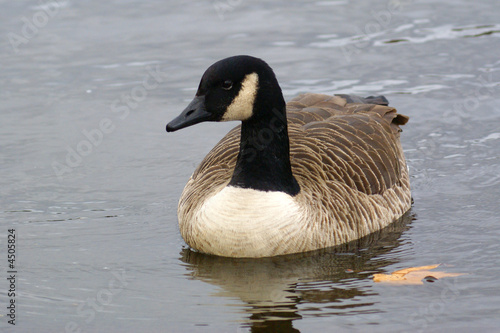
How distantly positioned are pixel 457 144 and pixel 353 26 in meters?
4.73

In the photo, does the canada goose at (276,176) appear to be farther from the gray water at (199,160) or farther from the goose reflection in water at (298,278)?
the gray water at (199,160)

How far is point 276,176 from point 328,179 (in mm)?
815

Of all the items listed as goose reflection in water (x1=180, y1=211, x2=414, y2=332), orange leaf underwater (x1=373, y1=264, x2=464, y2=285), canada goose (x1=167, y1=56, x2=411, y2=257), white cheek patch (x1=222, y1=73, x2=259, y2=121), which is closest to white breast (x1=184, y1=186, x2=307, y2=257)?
canada goose (x1=167, y1=56, x2=411, y2=257)

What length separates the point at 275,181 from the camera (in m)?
8.72

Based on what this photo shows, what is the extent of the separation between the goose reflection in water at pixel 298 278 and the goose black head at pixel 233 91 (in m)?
1.47

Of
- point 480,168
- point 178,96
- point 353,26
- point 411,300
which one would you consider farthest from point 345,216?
point 353,26

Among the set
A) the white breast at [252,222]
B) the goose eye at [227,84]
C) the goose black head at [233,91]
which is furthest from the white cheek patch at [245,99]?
the white breast at [252,222]

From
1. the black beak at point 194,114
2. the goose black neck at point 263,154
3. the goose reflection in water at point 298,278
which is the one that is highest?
the black beak at point 194,114

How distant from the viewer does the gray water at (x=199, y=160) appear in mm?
7703

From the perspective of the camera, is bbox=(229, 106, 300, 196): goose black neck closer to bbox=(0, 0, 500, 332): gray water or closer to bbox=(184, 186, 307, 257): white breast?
bbox=(184, 186, 307, 257): white breast

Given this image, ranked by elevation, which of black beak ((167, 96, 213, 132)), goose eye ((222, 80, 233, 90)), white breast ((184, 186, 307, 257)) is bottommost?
white breast ((184, 186, 307, 257))

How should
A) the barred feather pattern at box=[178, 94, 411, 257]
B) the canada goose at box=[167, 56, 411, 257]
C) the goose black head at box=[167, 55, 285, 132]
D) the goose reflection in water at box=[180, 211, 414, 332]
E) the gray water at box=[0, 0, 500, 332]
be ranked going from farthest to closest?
the barred feather pattern at box=[178, 94, 411, 257] < the canada goose at box=[167, 56, 411, 257] < the goose black head at box=[167, 55, 285, 132] < the gray water at box=[0, 0, 500, 332] < the goose reflection in water at box=[180, 211, 414, 332]

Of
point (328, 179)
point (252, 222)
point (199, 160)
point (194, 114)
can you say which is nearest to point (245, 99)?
point (194, 114)

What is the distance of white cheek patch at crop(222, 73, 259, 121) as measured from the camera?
330 inches
